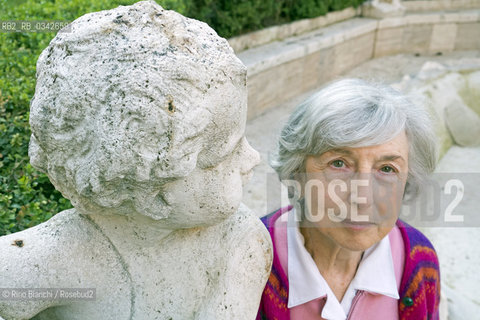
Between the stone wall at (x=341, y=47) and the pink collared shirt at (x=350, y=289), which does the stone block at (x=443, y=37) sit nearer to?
the stone wall at (x=341, y=47)

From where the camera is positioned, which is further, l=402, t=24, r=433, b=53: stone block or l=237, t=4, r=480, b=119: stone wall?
l=402, t=24, r=433, b=53: stone block

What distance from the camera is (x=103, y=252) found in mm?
1078

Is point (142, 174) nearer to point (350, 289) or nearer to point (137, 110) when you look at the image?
point (137, 110)

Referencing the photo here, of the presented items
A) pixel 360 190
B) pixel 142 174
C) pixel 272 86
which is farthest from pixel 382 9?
pixel 142 174

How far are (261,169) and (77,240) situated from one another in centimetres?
324

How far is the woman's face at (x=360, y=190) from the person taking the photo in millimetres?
1372

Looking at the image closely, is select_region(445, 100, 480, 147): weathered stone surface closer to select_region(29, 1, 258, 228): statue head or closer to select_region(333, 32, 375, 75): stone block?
select_region(333, 32, 375, 75): stone block

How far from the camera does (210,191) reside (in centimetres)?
96

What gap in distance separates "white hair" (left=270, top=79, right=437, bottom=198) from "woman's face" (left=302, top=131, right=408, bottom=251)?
1.3 inches

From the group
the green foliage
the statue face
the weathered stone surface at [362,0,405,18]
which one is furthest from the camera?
the weathered stone surface at [362,0,405,18]

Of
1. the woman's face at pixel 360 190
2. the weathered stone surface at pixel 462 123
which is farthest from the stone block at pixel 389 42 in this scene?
the woman's face at pixel 360 190

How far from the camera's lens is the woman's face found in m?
1.37

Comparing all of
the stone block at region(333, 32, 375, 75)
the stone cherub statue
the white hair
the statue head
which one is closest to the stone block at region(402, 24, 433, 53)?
the stone block at region(333, 32, 375, 75)

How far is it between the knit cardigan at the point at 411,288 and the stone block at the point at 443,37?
6.07 meters
